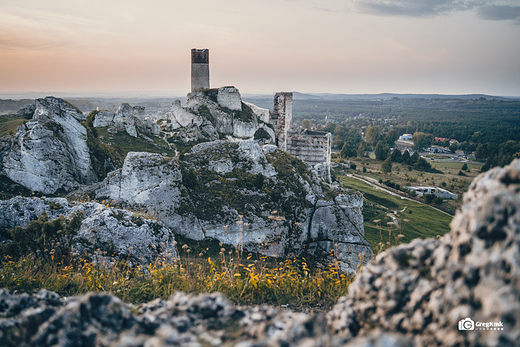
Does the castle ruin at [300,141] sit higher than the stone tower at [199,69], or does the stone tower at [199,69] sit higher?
the stone tower at [199,69]

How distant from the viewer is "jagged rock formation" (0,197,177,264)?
6.68m

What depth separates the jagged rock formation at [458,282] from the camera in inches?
71.2

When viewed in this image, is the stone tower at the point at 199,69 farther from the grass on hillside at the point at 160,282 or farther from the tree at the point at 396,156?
the tree at the point at 396,156

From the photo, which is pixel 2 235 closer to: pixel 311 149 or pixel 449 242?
pixel 449 242

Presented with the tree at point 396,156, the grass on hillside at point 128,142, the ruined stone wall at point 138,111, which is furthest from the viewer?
the tree at point 396,156

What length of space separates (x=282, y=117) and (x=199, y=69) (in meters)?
13.3

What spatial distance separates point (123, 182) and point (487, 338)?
12.3 metres

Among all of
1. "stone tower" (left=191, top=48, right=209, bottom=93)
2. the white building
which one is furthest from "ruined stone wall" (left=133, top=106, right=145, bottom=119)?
the white building

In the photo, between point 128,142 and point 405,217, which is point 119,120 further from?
point 405,217

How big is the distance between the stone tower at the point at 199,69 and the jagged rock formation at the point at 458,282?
135ft

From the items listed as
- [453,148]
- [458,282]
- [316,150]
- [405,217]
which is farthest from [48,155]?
[453,148]

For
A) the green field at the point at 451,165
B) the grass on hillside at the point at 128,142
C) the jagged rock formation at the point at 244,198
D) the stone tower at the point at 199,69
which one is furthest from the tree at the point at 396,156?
the jagged rock formation at the point at 244,198

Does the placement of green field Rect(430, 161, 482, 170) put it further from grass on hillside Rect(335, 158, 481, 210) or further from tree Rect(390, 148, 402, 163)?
tree Rect(390, 148, 402, 163)

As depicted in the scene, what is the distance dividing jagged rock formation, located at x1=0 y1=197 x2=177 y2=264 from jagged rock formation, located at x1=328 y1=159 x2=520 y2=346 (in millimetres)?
4989
